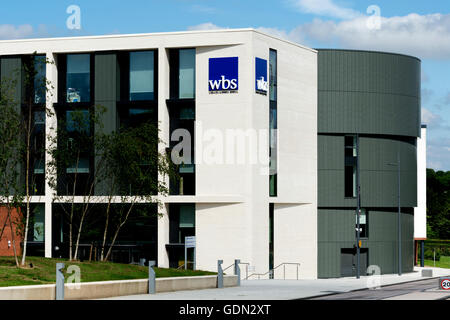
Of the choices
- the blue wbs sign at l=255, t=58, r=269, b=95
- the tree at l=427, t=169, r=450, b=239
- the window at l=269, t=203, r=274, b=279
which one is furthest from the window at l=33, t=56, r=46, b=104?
the tree at l=427, t=169, r=450, b=239

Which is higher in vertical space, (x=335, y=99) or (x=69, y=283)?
(x=335, y=99)

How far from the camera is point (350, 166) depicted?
7250 cm

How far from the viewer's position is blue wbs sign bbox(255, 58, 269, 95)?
59.7 metres

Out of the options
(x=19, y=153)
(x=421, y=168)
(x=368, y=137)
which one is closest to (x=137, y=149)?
(x=19, y=153)

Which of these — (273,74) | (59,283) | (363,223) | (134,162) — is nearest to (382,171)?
(363,223)

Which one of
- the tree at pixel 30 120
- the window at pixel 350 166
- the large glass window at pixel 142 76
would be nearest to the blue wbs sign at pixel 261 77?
the large glass window at pixel 142 76

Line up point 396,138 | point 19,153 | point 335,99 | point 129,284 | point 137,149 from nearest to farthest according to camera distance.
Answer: point 129,284 < point 19,153 < point 137,149 < point 335,99 < point 396,138

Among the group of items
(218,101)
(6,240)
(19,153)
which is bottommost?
(6,240)

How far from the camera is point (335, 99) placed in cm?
7006

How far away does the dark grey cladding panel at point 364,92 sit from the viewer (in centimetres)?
6981

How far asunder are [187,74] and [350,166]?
63.0 feet
